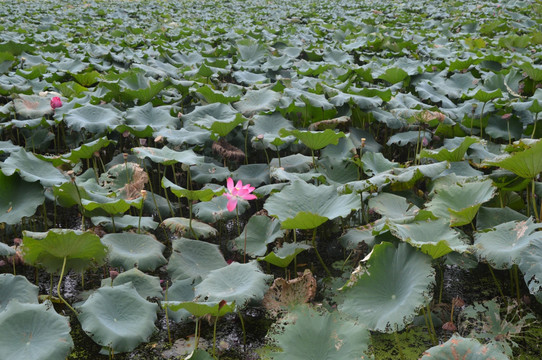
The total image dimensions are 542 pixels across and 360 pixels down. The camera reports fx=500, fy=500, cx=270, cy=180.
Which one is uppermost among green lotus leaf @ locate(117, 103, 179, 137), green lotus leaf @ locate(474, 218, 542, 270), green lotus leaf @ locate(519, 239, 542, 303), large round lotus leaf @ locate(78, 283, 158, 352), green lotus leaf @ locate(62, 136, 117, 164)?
green lotus leaf @ locate(519, 239, 542, 303)

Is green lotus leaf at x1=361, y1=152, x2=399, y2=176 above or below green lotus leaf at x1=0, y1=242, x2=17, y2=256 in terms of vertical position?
below

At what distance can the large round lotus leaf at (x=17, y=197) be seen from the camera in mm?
1926

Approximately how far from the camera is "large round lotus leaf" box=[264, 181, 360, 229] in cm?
178

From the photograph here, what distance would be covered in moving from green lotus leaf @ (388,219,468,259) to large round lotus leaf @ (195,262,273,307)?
46 centimetres

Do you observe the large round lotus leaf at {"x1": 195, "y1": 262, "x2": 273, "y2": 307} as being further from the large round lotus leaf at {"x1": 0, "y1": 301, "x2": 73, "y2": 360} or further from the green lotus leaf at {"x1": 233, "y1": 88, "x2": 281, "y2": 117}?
the green lotus leaf at {"x1": 233, "y1": 88, "x2": 281, "y2": 117}

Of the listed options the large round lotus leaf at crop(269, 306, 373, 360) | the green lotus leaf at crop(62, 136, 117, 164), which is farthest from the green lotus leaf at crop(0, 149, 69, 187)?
the large round lotus leaf at crop(269, 306, 373, 360)

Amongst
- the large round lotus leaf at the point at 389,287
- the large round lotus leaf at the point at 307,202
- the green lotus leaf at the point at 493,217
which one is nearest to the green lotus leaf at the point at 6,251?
the large round lotus leaf at the point at 307,202

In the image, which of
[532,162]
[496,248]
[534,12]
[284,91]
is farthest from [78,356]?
[534,12]

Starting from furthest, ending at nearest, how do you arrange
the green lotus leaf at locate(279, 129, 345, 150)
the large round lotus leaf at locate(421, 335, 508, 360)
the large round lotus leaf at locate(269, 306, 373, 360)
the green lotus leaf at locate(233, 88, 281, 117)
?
the green lotus leaf at locate(233, 88, 281, 117) < the green lotus leaf at locate(279, 129, 345, 150) < the large round lotus leaf at locate(269, 306, 373, 360) < the large round lotus leaf at locate(421, 335, 508, 360)

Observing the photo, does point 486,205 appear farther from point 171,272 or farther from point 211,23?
point 211,23

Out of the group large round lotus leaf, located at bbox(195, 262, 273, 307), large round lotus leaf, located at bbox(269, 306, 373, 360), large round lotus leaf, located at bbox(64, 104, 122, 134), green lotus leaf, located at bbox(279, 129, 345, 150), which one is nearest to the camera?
large round lotus leaf, located at bbox(269, 306, 373, 360)

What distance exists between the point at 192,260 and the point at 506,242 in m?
1.08

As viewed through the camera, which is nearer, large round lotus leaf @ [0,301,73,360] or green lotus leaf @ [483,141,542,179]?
large round lotus leaf @ [0,301,73,360]

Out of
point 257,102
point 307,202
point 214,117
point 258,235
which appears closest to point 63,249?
point 258,235
